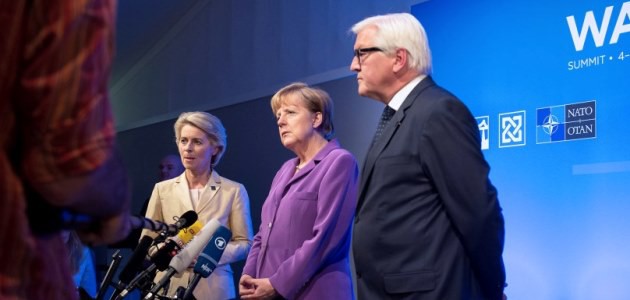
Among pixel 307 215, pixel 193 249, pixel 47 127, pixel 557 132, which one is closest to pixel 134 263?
pixel 193 249

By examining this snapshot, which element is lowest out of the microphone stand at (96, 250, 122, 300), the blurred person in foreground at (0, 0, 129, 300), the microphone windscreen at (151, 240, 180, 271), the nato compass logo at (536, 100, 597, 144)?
the microphone stand at (96, 250, 122, 300)

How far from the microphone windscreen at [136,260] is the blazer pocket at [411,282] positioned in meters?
0.93

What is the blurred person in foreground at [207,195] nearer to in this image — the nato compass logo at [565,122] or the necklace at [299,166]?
the necklace at [299,166]

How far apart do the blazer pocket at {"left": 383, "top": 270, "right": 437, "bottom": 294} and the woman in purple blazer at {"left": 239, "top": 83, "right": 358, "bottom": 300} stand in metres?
0.81

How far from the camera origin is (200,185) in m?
4.24

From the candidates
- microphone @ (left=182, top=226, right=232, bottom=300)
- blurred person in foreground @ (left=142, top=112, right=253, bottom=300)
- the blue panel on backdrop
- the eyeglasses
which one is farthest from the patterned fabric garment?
the blue panel on backdrop

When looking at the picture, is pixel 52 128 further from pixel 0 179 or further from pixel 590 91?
pixel 590 91

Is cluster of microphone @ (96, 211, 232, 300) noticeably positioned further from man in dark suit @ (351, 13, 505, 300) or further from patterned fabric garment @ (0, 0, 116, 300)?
patterned fabric garment @ (0, 0, 116, 300)

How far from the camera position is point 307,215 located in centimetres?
339

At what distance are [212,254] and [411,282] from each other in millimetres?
992

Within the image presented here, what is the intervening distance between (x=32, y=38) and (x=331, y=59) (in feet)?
17.2

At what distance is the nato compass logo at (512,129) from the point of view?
4367mm

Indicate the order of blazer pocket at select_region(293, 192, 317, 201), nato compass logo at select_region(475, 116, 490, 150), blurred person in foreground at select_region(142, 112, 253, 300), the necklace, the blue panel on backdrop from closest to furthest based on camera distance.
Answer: blazer pocket at select_region(293, 192, 317, 201) < the necklace < the blue panel on backdrop < blurred person in foreground at select_region(142, 112, 253, 300) < nato compass logo at select_region(475, 116, 490, 150)

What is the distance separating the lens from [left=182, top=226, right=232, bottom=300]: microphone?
3.05m
